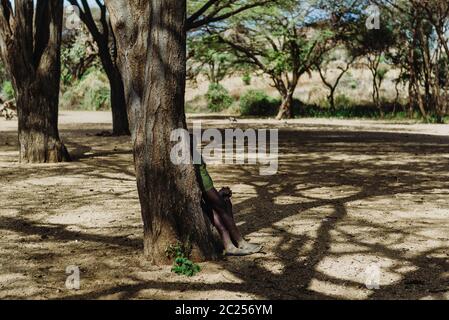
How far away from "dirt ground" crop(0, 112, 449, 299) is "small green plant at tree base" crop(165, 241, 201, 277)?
0.06 metres

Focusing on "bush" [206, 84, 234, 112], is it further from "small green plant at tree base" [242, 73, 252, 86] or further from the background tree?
the background tree

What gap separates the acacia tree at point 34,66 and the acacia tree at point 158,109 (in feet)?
20.0

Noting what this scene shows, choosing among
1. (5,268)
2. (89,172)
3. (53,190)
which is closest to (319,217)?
(5,268)

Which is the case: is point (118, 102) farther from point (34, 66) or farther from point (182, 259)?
point (182, 259)

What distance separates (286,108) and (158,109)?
83.7ft

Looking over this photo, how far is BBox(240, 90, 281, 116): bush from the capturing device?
3397 cm

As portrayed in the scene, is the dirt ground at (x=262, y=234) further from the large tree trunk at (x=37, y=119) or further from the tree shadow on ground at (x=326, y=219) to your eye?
the large tree trunk at (x=37, y=119)

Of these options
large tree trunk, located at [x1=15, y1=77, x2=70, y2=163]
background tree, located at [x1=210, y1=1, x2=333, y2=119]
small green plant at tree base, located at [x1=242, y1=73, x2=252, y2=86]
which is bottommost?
large tree trunk, located at [x1=15, y1=77, x2=70, y2=163]

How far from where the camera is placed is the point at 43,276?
428cm

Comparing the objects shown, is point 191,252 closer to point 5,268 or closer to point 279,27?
point 5,268

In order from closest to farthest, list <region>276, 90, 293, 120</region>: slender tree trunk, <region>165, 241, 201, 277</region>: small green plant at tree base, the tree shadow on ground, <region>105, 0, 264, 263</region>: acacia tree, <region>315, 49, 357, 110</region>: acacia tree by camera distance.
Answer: the tree shadow on ground < <region>165, 241, 201, 277</region>: small green plant at tree base < <region>105, 0, 264, 263</region>: acacia tree < <region>276, 90, 293, 120</region>: slender tree trunk < <region>315, 49, 357, 110</region>: acacia tree

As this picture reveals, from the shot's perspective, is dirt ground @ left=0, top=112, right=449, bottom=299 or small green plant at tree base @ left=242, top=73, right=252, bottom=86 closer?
dirt ground @ left=0, top=112, right=449, bottom=299

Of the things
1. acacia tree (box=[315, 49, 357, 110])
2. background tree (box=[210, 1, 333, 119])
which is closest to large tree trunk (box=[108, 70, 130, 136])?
background tree (box=[210, 1, 333, 119])

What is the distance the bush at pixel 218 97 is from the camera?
3659 cm
